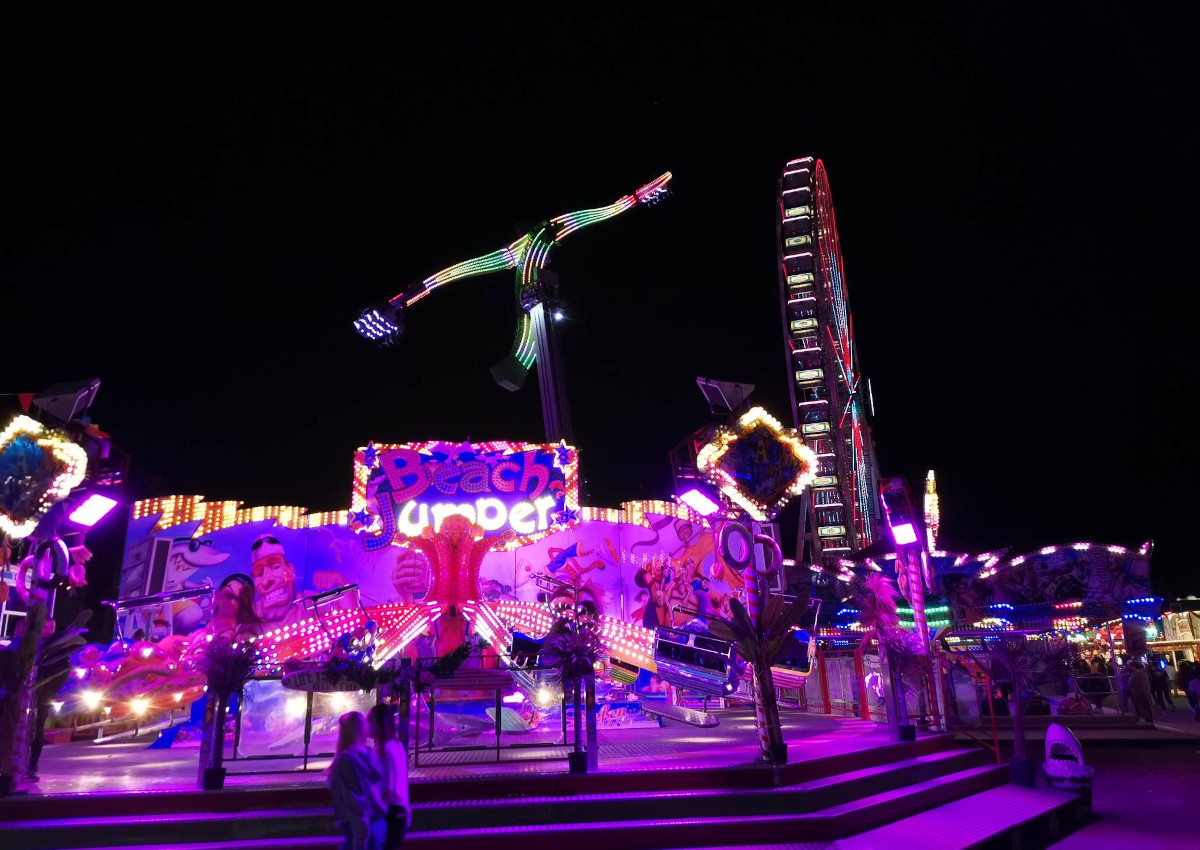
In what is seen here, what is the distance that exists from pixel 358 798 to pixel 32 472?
9738mm

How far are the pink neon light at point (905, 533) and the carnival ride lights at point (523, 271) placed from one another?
16919 mm

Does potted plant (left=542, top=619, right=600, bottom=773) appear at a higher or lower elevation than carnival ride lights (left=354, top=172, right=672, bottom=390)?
lower

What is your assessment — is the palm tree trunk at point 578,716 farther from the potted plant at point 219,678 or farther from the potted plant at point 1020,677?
the potted plant at point 1020,677

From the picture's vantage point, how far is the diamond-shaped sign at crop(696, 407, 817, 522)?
49.0ft

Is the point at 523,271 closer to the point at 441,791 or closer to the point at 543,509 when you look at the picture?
the point at 543,509

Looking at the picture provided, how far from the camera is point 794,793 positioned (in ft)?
26.2

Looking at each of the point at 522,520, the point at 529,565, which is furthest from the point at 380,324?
the point at 522,520

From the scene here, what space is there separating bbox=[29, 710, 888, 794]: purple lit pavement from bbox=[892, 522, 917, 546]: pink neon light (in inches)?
132

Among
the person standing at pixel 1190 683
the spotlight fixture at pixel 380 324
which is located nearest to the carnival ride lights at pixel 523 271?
the spotlight fixture at pixel 380 324

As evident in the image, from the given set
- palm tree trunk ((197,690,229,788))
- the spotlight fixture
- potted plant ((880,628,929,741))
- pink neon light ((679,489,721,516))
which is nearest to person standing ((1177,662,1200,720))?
potted plant ((880,628,929,741))

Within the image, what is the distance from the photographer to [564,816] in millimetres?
7727

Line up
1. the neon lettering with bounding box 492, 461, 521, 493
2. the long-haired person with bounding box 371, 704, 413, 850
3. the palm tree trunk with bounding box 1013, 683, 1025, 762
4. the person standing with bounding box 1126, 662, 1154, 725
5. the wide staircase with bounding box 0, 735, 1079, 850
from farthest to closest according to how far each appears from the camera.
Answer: the person standing with bounding box 1126, 662, 1154, 725 < the neon lettering with bounding box 492, 461, 521, 493 < the palm tree trunk with bounding box 1013, 683, 1025, 762 < the wide staircase with bounding box 0, 735, 1079, 850 < the long-haired person with bounding box 371, 704, 413, 850

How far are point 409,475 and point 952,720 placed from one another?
1499 cm

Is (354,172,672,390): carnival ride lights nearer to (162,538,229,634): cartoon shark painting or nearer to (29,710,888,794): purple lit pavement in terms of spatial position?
(162,538,229,634): cartoon shark painting
